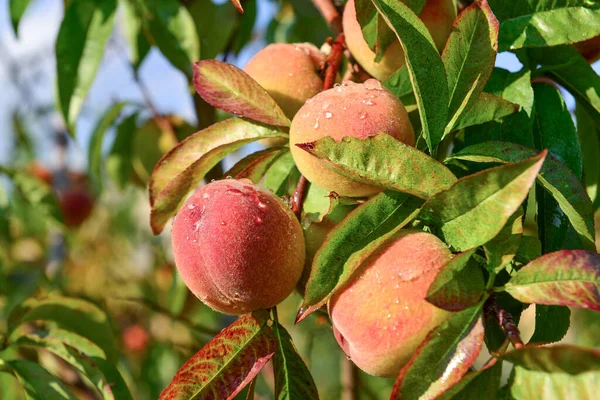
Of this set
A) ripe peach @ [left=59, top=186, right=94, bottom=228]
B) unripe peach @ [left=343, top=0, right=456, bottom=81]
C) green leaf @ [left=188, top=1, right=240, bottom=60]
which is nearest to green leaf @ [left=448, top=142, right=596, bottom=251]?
unripe peach @ [left=343, top=0, right=456, bottom=81]

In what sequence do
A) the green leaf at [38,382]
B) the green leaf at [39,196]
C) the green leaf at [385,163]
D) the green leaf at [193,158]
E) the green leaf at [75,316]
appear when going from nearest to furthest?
1. the green leaf at [385,163]
2. the green leaf at [193,158]
3. the green leaf at [38,382]
4. the green leaf at [75,316]
5. the green leaf at [39,196]

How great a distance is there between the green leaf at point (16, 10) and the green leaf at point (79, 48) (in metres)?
0.09

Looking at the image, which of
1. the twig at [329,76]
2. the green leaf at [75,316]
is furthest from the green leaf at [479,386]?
the green leaf at [75,316]

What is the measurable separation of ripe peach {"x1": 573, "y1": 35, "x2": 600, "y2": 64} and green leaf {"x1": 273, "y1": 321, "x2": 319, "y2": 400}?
2.39ft

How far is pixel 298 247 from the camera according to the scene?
0.79m

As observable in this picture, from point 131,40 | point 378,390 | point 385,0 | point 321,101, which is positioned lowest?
point 378,390

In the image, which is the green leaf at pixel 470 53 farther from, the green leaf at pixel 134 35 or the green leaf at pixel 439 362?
the green leaf at pixel 134 35

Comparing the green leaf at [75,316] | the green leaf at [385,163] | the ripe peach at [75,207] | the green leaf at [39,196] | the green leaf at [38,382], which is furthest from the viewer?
the ripe peach at [75,207]

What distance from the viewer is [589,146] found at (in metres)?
1.15

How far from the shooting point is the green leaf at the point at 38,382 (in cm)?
103

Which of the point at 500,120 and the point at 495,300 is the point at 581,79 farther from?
the point at 495,300

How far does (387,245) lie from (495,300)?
0.13 meters

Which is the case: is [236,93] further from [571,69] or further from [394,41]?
[571,69]

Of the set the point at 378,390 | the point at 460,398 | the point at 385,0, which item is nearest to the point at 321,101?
the point at 385,0
